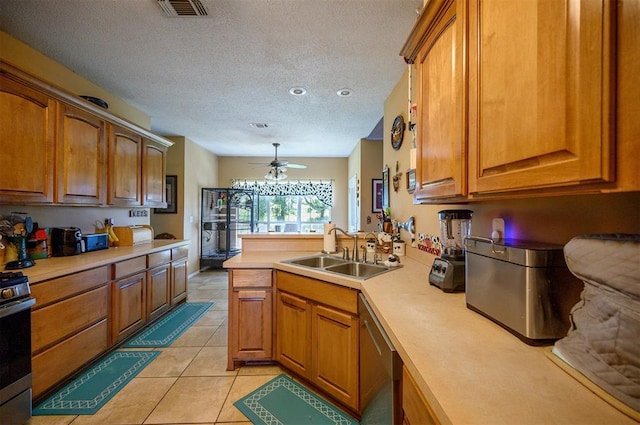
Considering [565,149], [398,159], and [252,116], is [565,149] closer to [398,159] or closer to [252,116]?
[398,159]

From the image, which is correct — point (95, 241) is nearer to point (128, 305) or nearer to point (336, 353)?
point (128, 305)

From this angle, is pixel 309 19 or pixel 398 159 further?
pixel 398 159

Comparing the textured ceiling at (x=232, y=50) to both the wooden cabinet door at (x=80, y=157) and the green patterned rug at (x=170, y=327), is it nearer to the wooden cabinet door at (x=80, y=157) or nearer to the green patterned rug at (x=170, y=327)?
the wooden cabinet door at (x=80, y=157)

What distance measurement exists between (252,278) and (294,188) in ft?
15.1

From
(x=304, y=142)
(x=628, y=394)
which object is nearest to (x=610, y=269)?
(x=628, y=394)

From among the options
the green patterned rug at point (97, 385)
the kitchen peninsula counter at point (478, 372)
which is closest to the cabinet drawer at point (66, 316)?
the green patterned rug at point (97, 385)

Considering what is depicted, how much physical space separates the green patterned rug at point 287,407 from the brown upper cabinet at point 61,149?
2108 mm

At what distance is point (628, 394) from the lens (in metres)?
0.55

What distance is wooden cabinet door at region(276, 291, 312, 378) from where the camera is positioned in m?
1.86

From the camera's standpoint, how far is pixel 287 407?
1.73 meters

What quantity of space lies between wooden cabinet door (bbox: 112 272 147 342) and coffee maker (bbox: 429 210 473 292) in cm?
256

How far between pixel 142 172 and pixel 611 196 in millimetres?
3871

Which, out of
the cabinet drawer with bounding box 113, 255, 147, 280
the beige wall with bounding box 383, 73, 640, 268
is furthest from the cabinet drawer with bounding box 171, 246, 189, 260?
the beige wall with bounding box 383, 73, 640, 268

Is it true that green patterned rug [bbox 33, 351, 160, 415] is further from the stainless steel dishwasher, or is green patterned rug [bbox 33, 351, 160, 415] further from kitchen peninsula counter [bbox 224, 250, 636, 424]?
kitchen peninsula counter [bbox 224, 250, 636, 424]
